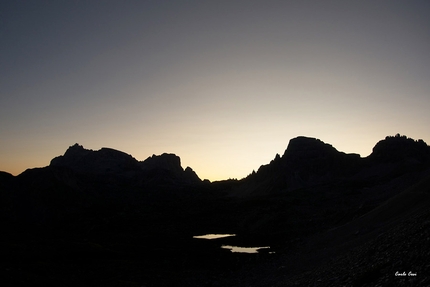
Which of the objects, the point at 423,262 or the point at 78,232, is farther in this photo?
the point at 78,232

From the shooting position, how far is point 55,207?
125375 mm

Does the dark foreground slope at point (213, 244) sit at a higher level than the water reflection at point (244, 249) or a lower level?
higher

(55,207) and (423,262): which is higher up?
(55,207)

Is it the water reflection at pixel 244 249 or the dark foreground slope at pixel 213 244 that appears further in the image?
the water reflection at pixel 244 249

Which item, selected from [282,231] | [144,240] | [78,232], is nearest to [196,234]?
[144,240]

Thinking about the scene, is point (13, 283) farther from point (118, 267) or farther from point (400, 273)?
point (400, 273)

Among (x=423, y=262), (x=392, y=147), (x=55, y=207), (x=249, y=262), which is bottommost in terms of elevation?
(x=249, y=262)

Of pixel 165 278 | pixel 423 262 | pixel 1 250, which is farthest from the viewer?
pixel 1 250

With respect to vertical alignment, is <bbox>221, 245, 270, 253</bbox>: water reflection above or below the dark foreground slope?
below

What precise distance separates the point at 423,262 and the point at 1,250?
183ft

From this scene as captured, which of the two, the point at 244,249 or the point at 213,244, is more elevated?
the point at 213,244

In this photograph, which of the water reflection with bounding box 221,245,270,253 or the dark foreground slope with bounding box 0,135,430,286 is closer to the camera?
the dark foreground slope with bounding box 0,135,430,286

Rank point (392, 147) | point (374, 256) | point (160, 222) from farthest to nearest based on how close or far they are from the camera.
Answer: point (392, 147) → point (160, 222) → point (374, 256)

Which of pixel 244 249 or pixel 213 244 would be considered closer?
pixel 244 249
